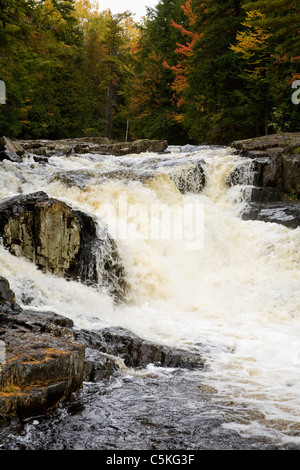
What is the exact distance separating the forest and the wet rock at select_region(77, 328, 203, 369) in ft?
22.8

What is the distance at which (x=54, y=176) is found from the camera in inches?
412

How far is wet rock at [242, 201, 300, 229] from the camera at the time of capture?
408 inches

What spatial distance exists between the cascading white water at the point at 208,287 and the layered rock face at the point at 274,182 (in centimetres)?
33

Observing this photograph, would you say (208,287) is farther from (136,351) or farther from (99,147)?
(99,147)

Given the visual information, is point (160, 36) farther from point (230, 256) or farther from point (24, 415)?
point (24, 415)

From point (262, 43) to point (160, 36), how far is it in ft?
44.3

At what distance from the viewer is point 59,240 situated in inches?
292

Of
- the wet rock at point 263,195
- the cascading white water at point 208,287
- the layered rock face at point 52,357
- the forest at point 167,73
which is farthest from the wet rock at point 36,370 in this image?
the wet rock at point 263,195

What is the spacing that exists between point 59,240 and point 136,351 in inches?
125

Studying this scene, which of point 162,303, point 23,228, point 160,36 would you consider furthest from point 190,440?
point 160,36

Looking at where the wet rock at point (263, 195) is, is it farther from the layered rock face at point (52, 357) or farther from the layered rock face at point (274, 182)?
the layered rock face at point (52, 357)

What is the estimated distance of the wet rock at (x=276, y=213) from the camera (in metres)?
10.4

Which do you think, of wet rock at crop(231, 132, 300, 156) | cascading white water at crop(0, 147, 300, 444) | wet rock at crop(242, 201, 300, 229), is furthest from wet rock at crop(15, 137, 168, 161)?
wet rock at crop(242, 201, 300, 229)

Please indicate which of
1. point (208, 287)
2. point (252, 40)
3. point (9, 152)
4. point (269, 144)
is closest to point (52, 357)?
point (208, 287)
